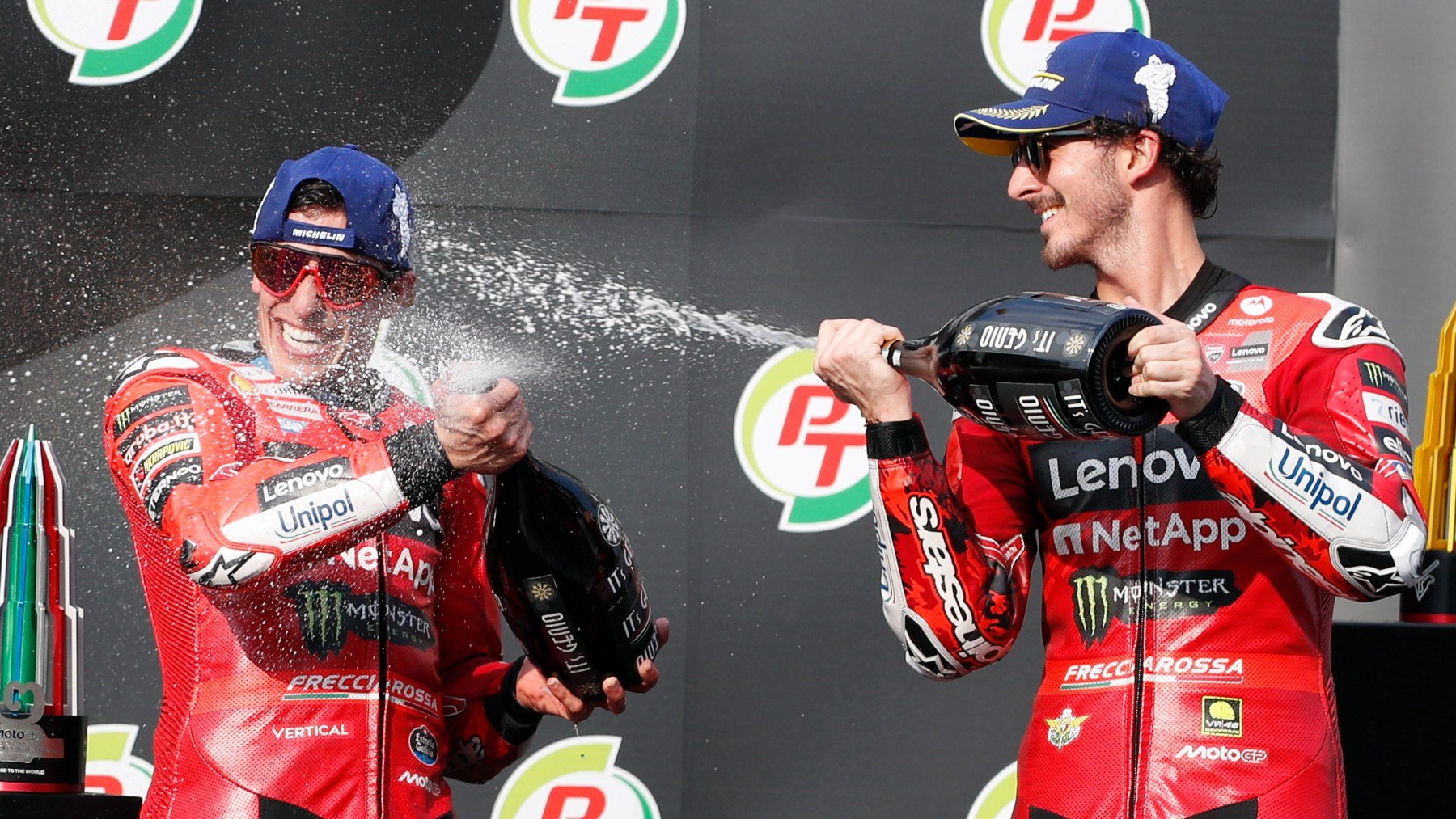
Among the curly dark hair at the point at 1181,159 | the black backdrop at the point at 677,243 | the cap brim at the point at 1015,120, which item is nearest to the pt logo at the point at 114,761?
Result: the black backdrop at the point at 677,243

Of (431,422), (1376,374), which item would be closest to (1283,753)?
(1376,374)

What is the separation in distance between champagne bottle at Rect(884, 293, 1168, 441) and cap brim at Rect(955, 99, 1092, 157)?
12.2 inches

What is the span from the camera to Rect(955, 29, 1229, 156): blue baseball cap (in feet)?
5.82

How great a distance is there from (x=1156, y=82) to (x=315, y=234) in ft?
3.44

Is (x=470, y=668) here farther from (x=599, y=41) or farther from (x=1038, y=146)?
(x=599, y=41)

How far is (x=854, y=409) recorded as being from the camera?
2.94 metres

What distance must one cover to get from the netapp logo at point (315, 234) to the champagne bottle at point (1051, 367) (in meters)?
0.81

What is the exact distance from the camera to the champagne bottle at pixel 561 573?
1786 mm

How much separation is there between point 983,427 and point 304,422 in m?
0.84

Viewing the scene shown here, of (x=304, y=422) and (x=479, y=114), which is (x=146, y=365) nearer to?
(x=304, y=422)

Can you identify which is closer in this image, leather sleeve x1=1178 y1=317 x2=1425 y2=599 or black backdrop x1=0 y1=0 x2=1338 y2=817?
leather sleeve x1=1178 y1=317 x2=1425 y2=599

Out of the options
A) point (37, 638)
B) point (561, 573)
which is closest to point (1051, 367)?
point (561, 573)

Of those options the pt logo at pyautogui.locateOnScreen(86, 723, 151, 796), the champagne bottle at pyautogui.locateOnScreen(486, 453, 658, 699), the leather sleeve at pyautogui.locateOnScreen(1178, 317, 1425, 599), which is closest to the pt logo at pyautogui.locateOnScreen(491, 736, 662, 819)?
the pt logo at pyautogui.locateOnScreen(86, 723, 151, 796)

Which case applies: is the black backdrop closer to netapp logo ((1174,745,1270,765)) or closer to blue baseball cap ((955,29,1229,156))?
blue baseball cap ((955,29,1229,156))
